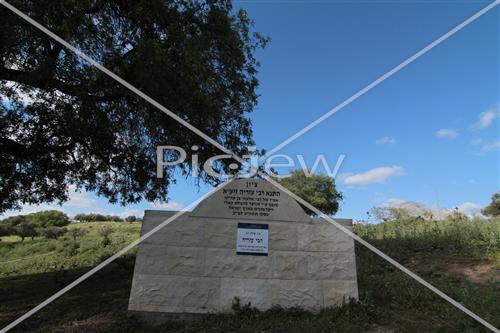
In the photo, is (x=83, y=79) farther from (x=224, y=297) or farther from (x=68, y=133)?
(x=224, y=297)

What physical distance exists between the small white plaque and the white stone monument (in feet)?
0.06

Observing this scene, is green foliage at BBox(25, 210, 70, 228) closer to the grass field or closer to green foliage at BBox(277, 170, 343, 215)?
green foliage at BBox(277, 170, 343, 215)

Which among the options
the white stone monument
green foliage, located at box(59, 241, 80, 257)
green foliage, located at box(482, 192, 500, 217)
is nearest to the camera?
the white stone monument

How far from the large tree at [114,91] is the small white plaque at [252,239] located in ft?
11.3

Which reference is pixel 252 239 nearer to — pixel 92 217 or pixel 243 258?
pixel 243 258

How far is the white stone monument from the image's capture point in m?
6.71

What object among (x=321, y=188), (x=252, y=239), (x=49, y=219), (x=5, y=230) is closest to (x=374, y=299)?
(x=252, y=239)

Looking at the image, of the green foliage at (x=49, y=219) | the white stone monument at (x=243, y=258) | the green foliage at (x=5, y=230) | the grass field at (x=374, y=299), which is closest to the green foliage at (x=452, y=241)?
the grass field at (x=374, y=299)

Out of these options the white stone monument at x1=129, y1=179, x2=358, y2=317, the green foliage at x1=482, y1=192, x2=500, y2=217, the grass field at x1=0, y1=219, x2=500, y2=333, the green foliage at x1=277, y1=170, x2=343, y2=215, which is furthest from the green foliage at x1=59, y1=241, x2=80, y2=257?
the green foliage at x1=482, y1=192, x2=500, y2=217

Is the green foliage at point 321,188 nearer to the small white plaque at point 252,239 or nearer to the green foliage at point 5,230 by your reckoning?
the green foliage at point 5,230

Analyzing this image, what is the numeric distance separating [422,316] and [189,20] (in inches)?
336

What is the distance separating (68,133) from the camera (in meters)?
8.37

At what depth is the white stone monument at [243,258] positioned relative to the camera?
671 centimetres

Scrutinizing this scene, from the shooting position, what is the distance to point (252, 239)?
23.0 ft
